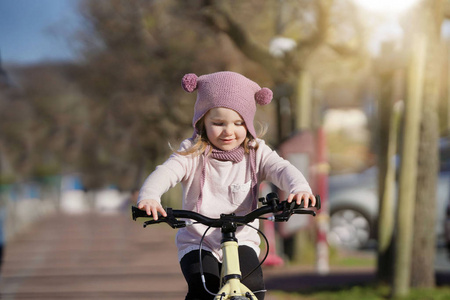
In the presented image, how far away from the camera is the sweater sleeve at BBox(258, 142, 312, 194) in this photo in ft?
11.2

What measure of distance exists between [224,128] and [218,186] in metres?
0.26

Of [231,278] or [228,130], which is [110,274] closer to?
[228,130]

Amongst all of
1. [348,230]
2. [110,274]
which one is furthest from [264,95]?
[348,230]

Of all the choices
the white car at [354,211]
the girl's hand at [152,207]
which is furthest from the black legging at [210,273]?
the white car at [354,211]

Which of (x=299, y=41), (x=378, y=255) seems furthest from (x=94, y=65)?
(x=378, y=255)

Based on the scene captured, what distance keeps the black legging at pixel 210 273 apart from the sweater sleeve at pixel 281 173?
0.33m

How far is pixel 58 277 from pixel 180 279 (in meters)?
2.03

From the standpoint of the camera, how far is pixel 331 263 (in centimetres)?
1323

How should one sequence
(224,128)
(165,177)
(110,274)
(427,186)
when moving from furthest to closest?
1. (110,274)
2. (427,186)
3. (224,128)
4. (165,177)

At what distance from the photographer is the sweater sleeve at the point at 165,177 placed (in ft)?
10.9

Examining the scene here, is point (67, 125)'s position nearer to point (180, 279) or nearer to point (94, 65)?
point (94, 65)

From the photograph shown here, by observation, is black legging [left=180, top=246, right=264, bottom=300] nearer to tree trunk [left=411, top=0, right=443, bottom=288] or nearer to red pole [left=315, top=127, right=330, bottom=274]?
tree trunk [left=411, top=0, right=443, bottom=288]

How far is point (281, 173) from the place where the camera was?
3.56 meters

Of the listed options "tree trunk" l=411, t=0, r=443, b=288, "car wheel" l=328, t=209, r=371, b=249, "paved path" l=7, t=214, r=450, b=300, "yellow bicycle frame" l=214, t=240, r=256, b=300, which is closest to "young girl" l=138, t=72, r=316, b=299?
"yellow bicycle frame" l=214, t=240, r=256, b=300
